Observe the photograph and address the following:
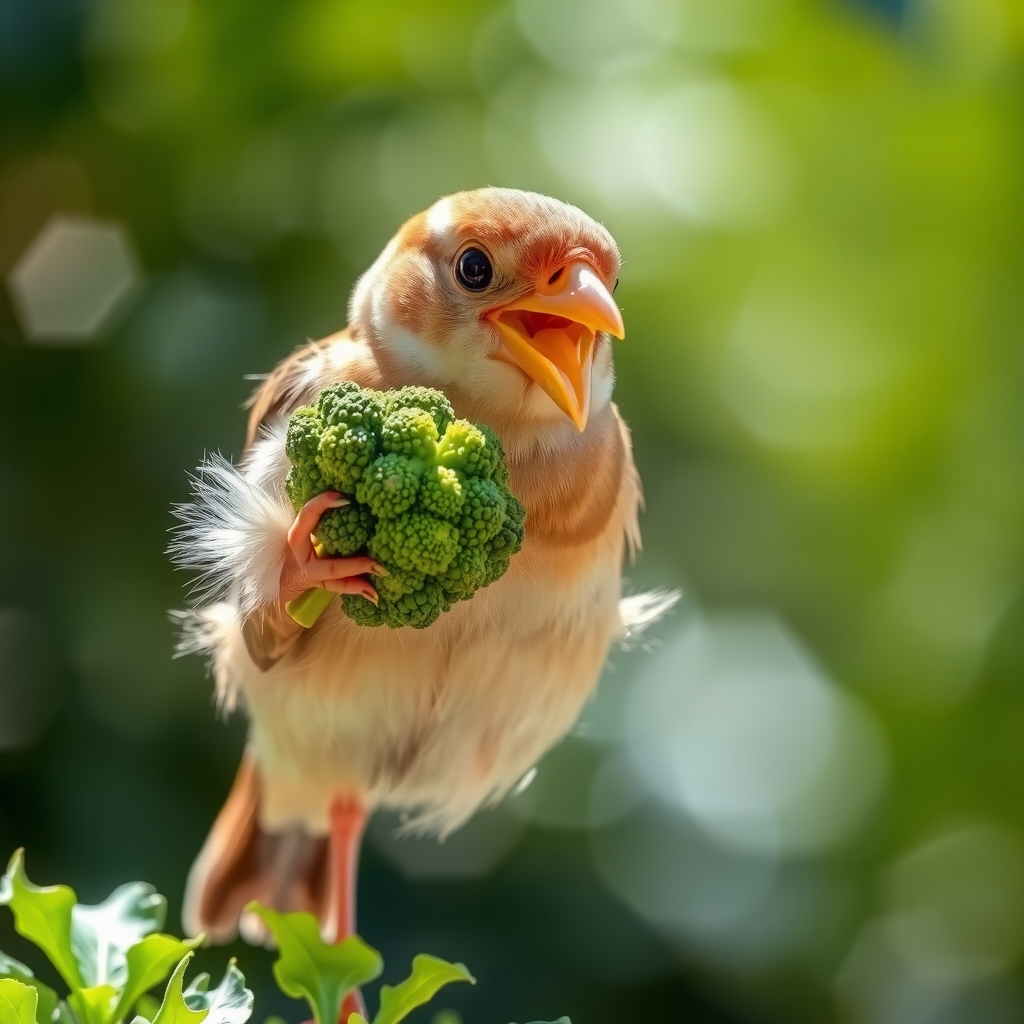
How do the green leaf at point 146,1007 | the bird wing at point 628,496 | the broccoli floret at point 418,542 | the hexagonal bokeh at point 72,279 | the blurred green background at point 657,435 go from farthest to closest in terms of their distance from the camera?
the hexagonal bokeh at point 72,279
the blurred green background at point 657,435
the bird wing at point 628,496
the green leaf at point 146,1007
the broccoli floret at point 418,542

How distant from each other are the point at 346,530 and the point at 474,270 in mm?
411

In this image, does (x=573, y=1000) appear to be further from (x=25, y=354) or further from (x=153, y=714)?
(x=25, y=354)

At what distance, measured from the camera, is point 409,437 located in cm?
115

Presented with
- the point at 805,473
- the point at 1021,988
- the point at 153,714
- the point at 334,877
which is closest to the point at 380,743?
the point at 334,877

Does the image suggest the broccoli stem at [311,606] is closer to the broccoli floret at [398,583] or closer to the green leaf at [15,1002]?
the broccoli floret at [398,583]

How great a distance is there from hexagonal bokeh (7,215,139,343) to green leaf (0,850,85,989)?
6.18 ft

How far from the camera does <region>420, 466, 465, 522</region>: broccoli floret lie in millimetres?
1115

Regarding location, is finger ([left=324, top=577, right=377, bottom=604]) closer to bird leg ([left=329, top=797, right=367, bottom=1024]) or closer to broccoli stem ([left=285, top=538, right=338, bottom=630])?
broccoli stem ([left=285, top=538, right=338, bottom=630])

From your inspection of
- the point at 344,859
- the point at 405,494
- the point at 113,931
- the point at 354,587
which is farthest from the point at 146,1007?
the point at 405,494

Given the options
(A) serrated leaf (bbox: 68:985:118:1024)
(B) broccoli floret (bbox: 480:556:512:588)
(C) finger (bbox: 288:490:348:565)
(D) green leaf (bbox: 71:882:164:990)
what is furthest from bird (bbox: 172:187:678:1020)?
(A) serrated leaf (bbox: 68:985:118:1024)

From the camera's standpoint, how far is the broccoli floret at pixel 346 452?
1135 mm

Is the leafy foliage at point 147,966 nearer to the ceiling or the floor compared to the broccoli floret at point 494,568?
nearer to the floor

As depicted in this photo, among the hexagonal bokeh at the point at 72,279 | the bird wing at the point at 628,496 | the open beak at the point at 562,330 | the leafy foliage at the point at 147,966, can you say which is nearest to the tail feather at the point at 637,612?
the bird wing at the point at 628,496

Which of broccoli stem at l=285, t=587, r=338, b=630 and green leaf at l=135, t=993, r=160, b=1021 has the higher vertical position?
broccoli stem at l=285, t=587, r=338, b=630
